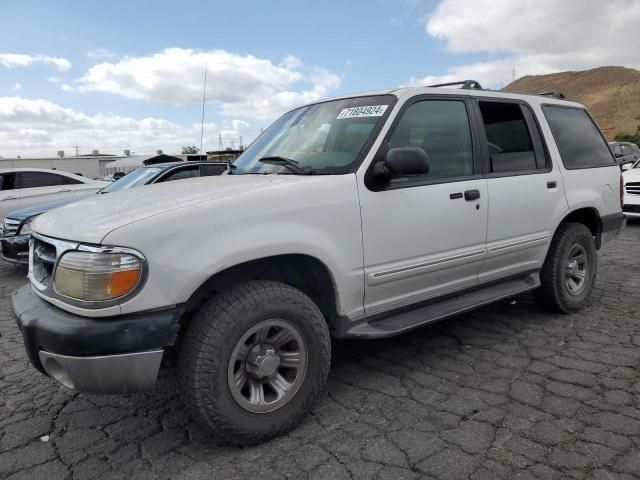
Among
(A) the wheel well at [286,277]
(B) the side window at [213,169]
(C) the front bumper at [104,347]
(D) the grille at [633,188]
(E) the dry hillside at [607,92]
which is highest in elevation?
(E) the dry hillside at [607,92]

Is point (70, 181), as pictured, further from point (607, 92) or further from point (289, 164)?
point (607, 92)

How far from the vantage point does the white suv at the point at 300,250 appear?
7.48 feet

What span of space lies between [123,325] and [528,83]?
10415cm

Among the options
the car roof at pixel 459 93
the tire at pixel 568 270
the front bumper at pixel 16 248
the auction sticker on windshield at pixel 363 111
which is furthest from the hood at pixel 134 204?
the front bumper at pixel 16 248

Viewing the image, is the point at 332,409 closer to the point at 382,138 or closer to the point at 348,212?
the point at 348,212

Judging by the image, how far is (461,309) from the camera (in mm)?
3506

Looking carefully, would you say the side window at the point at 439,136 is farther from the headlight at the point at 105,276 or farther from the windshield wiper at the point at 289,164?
the headlight at the point at 105,276

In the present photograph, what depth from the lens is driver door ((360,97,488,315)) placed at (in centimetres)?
303

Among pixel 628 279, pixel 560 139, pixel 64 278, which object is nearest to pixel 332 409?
pixel 64 278

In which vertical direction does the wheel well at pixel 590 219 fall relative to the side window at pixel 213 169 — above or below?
below

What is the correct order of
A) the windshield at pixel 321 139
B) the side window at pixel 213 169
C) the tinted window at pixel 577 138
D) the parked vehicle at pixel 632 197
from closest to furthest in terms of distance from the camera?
the windshield at pixel 321 139, the side window at pixel 213 169, the tinted window at pixel 577 138, the parked vehicle at pixel 632 197

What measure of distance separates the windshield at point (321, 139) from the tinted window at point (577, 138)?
1898mm

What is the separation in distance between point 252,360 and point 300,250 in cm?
60

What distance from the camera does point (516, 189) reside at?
3857 millimetres
